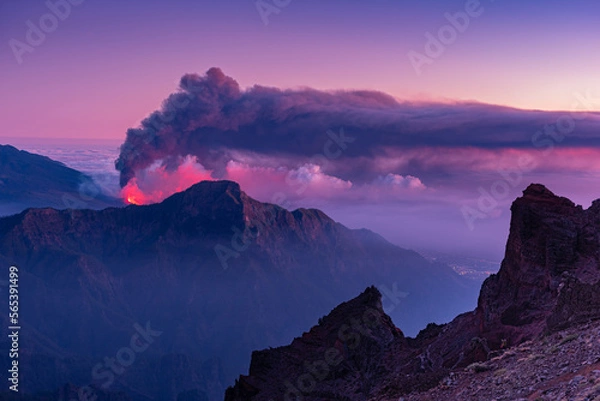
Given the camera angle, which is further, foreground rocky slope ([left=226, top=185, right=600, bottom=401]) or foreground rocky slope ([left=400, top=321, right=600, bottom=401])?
foreground rocky slope ([left=226, top=185, right=600, bottom=401])

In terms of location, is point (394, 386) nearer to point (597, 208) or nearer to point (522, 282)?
point (522, 282)

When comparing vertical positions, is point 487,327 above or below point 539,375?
above

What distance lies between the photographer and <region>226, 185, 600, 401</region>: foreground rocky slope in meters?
64.3

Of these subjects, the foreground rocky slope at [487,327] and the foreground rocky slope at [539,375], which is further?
the foreground rocky slope at [487,327]

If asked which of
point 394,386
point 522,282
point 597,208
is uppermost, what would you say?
point 597,208

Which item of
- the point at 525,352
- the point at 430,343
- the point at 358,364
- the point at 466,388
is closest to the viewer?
the point at 466,388

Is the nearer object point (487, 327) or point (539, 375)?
point (539, 375)

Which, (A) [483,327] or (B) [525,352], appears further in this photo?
(A) [483,327]

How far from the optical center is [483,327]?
8081 cm

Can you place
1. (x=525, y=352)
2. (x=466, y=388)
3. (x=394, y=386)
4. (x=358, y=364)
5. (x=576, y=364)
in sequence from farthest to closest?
(x=358, y=364) < (x=394, y=386) < (x=525, y=352) < (x=466, y=388) < (x=576, y=364)

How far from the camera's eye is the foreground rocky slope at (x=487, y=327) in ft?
211

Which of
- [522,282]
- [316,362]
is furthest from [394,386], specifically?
[316,362]

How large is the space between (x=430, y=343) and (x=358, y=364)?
494 inches

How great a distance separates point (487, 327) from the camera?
79.9m
